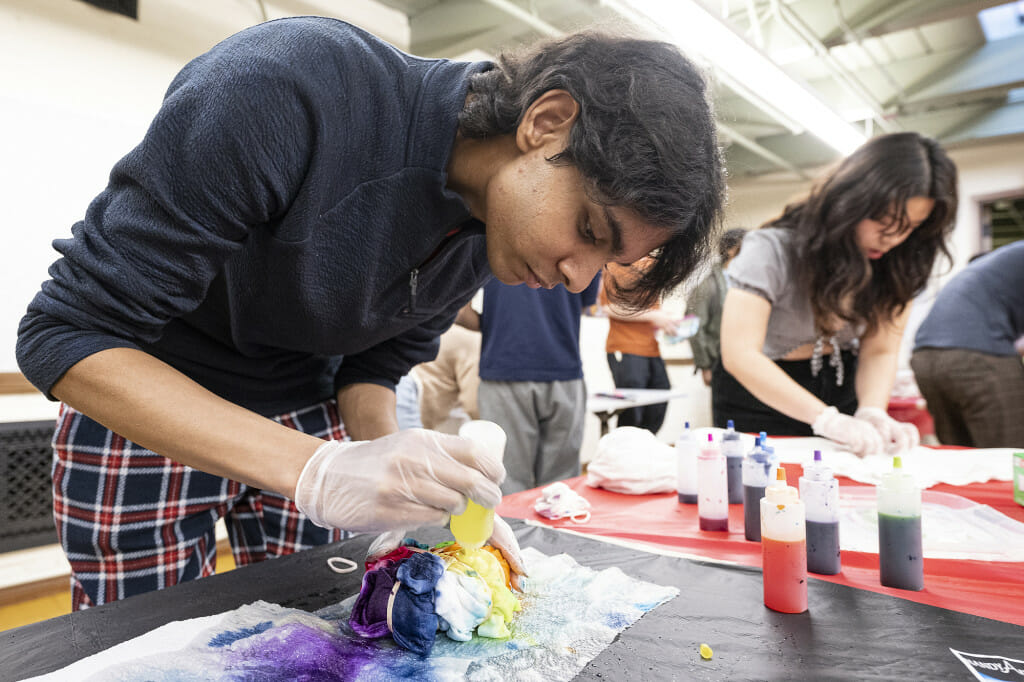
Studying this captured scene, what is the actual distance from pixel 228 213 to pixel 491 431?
43 cm

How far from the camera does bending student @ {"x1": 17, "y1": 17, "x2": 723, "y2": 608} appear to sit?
28.3 inches

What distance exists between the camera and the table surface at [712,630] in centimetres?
74

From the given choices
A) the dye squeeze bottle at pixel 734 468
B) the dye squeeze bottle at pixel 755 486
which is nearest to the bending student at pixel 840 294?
the dye squeeze bottle at pixel 734 468

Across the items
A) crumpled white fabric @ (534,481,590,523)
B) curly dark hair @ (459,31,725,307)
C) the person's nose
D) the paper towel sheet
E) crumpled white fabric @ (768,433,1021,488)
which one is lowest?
the paper towel sheet

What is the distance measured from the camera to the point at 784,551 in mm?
874

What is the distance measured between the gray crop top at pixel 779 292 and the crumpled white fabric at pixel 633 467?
0.64 meters

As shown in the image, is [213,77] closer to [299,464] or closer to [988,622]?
[299,464]

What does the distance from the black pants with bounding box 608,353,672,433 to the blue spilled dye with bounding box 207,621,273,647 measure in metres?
3.23

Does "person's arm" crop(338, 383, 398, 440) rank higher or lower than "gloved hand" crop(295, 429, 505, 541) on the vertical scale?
higher

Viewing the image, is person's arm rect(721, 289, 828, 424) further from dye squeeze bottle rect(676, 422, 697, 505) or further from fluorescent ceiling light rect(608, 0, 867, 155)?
fluorescent ceiling light rect(608, 0, 867, 155)

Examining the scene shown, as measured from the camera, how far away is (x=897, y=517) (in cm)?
96

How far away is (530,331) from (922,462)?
1322 mm

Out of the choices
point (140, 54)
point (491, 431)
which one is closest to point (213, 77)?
point (491, 431)

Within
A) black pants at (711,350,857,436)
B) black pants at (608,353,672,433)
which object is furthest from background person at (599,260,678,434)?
black pants at (711,350,857,436)
